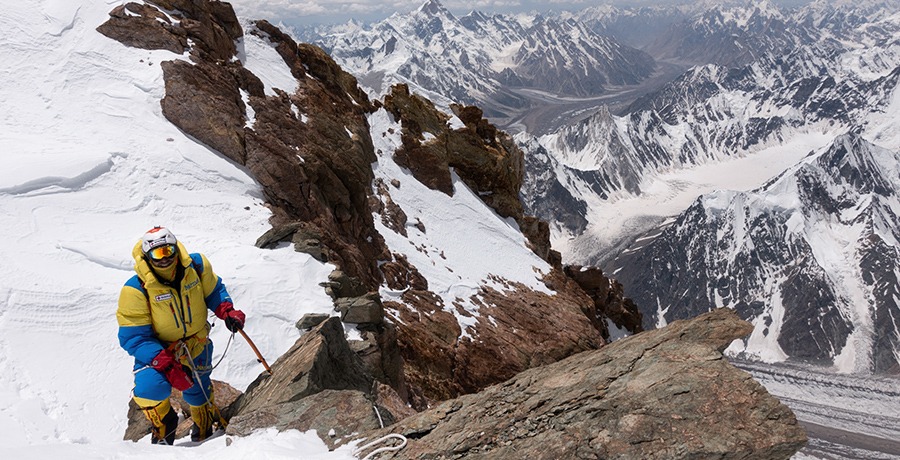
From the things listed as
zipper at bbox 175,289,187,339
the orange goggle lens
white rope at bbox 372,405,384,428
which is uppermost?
the orange goggle lens

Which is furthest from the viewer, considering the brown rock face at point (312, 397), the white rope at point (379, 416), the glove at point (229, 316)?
the glove at point (229, 316)

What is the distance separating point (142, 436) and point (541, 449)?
25.5 ft

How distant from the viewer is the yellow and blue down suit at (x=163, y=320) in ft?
26.7

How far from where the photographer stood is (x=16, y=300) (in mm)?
12008

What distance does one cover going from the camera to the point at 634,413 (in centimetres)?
687

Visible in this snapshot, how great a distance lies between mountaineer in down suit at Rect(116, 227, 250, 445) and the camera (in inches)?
319

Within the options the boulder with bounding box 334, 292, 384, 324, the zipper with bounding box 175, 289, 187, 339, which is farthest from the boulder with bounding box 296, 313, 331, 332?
the zipper with bounding box 175, 289, 187, 339

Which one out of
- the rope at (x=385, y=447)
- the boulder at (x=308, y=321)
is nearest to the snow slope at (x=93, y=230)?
the boulder at (x=308, y=321)

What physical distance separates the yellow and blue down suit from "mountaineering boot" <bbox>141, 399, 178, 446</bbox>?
3.4 inches

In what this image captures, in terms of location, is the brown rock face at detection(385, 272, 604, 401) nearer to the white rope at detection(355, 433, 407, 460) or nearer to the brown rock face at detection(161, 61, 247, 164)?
the brown rock face at detection(161, 61, 247, 164)

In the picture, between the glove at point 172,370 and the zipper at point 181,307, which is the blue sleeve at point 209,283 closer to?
the zipper at point 181,307

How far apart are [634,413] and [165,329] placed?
793 centimetres

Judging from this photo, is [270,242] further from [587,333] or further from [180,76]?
[587,333]

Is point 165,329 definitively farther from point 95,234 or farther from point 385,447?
point 95,234
